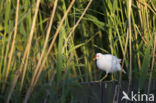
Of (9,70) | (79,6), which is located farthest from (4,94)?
(79,6)

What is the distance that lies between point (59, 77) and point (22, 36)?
0.29m

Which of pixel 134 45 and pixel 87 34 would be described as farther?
pixel 87 34

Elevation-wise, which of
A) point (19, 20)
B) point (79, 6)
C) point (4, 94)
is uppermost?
point (79, 6)

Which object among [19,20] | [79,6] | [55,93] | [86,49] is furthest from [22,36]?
[86,49]

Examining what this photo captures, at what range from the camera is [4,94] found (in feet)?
4.37

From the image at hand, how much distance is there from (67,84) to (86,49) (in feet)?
3.30

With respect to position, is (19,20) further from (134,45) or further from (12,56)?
(134,45)

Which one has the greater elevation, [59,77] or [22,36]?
[22,36]

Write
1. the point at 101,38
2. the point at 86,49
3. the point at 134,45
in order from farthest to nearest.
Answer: the point at 101,38, the point at 86,49, the point at 134,45

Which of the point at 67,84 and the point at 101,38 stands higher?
the point at 101,38

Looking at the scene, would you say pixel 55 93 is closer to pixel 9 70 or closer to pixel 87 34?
pixel 9 70

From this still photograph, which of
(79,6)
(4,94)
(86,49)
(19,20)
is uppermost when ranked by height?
(79,6)

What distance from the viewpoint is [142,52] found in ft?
6.88

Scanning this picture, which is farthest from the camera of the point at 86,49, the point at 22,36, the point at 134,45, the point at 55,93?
the point at 86,49
